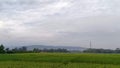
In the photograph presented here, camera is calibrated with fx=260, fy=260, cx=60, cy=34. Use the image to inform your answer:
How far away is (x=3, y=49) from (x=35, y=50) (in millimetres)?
14294

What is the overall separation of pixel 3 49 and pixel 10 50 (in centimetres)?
213

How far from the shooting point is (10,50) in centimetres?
7744

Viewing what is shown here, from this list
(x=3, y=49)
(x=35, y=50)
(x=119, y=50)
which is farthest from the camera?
(x=119, y=50)

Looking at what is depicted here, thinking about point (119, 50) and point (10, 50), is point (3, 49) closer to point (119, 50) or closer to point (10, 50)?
point (10, 50)

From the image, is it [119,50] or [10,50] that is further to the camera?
[119,50]

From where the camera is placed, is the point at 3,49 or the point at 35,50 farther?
the point at 35,50

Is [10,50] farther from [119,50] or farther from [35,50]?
[119,50]

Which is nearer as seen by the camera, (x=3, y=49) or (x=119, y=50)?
(x=3, y=49)

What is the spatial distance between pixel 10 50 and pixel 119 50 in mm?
48675

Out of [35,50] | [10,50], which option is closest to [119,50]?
[35,50]

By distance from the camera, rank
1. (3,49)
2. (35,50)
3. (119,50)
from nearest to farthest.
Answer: (3,49) → (35,50) → (119,50)

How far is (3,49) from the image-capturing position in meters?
76.5

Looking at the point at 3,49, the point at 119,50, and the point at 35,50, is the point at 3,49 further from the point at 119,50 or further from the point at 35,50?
the point at 119,50

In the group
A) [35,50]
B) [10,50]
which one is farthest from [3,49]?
[35,50]
